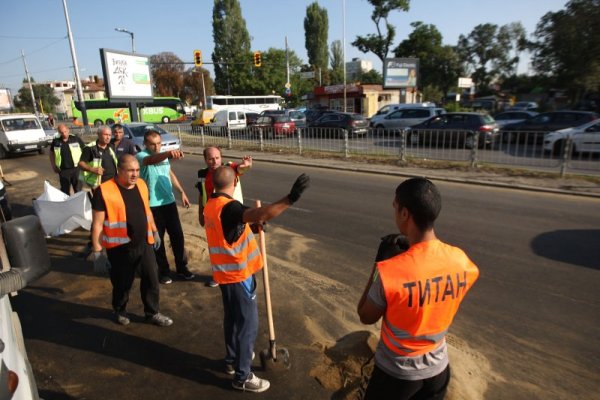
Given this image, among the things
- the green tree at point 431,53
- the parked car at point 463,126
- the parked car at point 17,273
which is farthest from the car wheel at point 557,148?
the green tree at point 431,53

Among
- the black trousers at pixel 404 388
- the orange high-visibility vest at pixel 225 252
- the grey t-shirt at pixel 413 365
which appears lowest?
the black trousers at pixel 404 388

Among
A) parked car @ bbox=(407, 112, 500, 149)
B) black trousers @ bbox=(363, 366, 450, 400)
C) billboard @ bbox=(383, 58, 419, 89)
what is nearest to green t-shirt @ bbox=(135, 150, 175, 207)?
black trousers @ bbox=(363, 366, 450, 400)

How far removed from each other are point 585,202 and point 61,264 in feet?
33.1

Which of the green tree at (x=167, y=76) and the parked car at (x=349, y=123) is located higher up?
the green tree at (x=167, y=76)

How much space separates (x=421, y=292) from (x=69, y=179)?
793cm

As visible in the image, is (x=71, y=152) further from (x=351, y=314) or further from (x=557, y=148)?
(x=557, y=148)

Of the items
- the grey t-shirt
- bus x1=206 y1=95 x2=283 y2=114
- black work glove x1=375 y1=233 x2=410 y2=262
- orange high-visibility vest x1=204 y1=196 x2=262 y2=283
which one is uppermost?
bus x1=206 y1=95 x2=283 y2=114

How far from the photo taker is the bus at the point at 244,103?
154 feet

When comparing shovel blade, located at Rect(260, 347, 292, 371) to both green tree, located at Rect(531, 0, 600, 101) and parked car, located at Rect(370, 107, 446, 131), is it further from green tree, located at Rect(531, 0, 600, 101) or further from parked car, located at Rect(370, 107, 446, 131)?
green tree, located at Rect(531, 0, 600, 101)

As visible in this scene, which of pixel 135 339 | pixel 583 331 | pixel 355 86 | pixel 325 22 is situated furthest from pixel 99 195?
pixel 325 22

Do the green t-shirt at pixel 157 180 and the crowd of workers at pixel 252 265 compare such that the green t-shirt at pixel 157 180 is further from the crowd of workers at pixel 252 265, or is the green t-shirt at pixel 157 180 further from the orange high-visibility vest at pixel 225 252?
the orange high-visibility vest at pixel 225 252

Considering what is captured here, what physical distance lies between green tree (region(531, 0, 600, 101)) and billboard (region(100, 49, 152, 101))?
80.5ft

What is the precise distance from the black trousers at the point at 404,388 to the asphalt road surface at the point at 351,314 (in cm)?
126

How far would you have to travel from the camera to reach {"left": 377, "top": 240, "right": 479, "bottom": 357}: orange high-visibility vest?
1.71 metres
